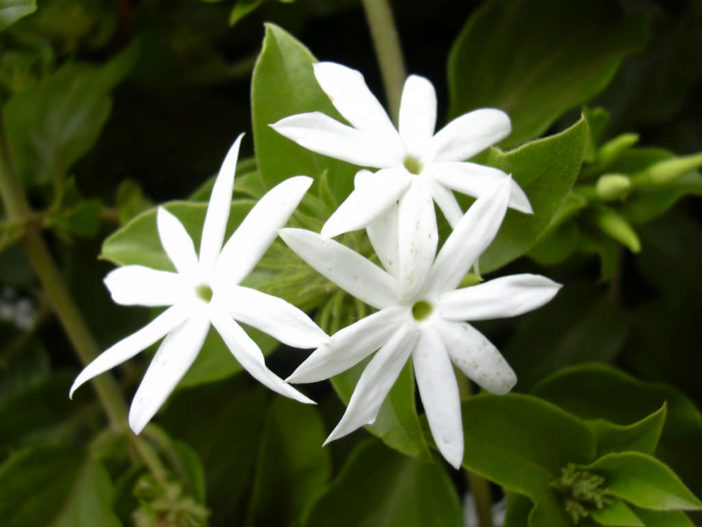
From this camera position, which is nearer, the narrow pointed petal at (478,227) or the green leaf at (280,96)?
the narrow pointed petal at (478,227)

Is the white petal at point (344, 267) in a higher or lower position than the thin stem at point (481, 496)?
higher

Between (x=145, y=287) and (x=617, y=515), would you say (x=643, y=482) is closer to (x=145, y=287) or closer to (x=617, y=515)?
(x=617, y=515)

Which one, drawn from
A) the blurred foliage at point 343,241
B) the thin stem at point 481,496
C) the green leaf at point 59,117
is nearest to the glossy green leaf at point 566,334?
the blurred foliage at point 343,241

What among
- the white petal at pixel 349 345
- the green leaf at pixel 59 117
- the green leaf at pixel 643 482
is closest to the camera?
the white petal at pixel 349 345

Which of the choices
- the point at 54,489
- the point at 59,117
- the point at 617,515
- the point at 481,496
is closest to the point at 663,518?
the point at 617,515

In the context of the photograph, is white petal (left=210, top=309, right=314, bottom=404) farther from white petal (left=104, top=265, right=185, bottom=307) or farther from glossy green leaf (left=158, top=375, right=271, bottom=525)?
glossy green leaf (left=158, top=375, right=271, bottom=525)

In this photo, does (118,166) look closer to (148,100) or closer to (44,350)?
(148,100)

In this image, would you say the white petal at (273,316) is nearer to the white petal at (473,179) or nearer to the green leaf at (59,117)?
the white petal at (473,179)

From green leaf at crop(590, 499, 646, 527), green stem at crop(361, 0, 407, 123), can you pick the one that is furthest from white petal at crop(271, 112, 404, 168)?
green leaf at crop(590, 499, 646, 527)
